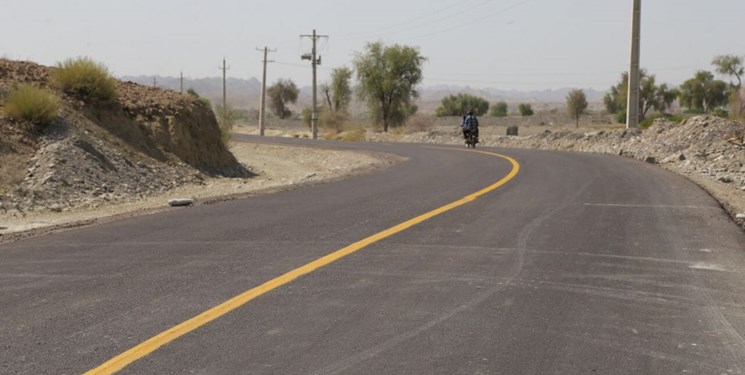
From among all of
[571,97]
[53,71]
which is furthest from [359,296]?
[571,97]

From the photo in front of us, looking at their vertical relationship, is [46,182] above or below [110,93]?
below

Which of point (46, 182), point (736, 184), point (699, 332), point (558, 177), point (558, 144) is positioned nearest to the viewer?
point (699, 332)

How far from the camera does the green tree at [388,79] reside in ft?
268

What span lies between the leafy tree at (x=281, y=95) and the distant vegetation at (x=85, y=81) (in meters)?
129

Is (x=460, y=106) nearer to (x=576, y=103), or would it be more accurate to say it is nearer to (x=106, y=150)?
(x=576, y=103)

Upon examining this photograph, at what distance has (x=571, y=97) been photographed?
10369 cm

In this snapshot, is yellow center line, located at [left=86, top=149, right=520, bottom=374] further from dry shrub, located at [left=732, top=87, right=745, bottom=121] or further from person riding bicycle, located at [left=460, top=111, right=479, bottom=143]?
dry shrub, located at [left=732, top=87, right=745, bottom=121]

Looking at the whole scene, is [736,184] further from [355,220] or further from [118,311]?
[118,311]

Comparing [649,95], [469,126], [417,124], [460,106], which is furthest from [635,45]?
[460,106]

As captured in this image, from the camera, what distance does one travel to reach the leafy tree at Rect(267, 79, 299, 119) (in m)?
150

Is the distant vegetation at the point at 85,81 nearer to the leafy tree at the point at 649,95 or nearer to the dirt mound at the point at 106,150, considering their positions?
the dirt mound at the point at 106,150

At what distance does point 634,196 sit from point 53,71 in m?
16.0

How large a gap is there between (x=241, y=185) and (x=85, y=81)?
205 inches

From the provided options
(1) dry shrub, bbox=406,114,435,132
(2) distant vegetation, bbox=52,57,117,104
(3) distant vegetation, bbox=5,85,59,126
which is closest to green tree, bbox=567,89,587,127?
(1) dry shrub, bbox=406,114,435,132
